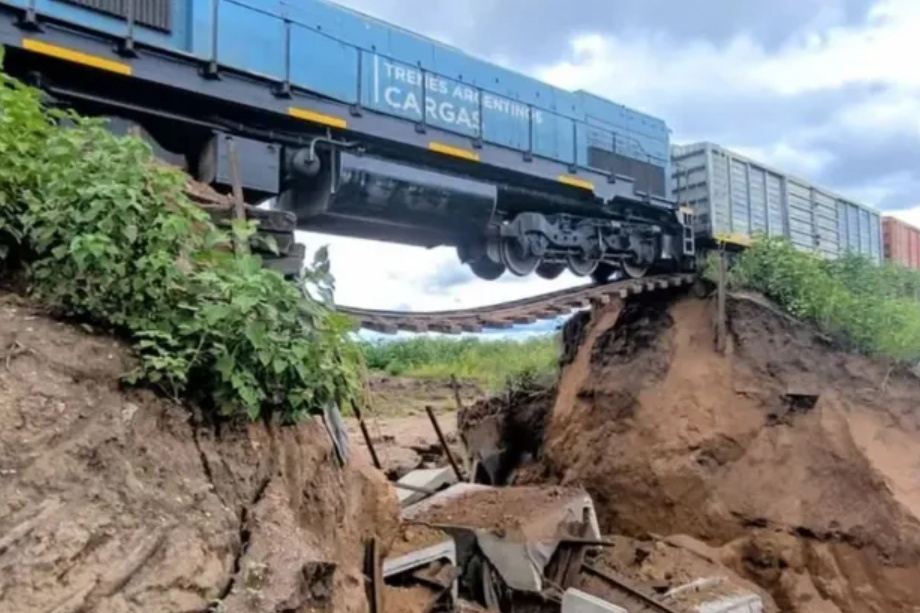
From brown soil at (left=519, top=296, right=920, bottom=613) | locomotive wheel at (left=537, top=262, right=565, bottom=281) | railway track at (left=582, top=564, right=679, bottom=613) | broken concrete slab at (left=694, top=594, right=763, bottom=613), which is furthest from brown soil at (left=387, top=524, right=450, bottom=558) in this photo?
locomotive wheel at (left=537, top=262, right=565, bottom=281)

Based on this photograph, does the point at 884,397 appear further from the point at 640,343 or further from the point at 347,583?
the point at 347,583

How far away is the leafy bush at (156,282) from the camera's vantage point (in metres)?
4.38

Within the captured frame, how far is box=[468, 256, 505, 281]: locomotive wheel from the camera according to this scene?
12670mm

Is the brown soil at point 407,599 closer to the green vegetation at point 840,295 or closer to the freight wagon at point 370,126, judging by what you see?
the freight wagon at point 370,126

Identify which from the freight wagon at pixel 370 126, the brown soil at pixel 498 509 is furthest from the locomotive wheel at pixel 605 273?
the brown soil at pixel 498 509

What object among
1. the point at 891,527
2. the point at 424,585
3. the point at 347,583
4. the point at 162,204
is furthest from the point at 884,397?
the point at 162,204

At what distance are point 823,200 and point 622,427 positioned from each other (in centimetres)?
786

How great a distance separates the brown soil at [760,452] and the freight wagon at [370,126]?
6.10ft

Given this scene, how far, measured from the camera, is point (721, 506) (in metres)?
12.4

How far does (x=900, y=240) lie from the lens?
21.3 m

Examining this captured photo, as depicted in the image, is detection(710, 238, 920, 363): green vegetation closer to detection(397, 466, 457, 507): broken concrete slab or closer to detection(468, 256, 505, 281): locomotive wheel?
detection(468, 256, 505, 281): locomotive wheel

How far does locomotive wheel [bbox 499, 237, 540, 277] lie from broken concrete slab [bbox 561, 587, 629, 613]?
15.7ft

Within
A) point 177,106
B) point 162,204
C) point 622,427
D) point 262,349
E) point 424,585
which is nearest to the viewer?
point 262,349

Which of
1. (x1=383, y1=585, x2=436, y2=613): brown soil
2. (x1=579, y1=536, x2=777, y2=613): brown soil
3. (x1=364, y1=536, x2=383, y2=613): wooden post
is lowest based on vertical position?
(x1=579, y1=536, x2=777, y2=613): brown soil
